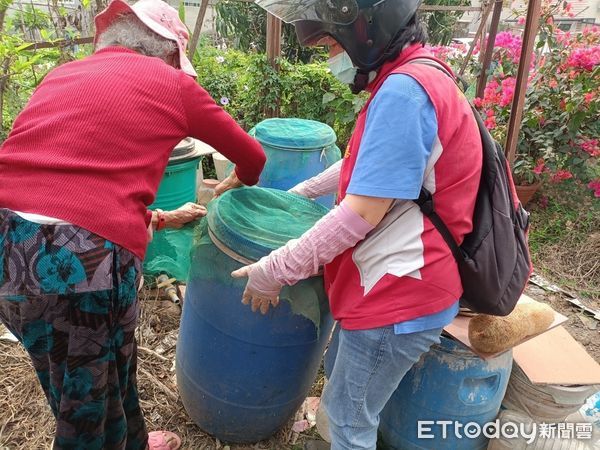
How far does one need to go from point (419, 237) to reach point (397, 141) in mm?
302

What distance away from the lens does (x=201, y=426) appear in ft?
7.09

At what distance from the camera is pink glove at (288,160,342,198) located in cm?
195

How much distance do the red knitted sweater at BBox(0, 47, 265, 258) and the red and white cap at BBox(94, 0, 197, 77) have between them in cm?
12

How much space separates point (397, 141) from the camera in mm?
1154

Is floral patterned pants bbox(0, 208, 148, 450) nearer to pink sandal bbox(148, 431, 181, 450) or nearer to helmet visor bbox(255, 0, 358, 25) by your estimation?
pink sandal bbox(148, 431, 181, 450)

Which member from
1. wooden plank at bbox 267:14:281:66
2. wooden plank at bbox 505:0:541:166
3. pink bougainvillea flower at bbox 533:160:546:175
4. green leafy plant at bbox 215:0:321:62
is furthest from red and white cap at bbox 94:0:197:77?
green leafy plant at bbox 215:0:321:62

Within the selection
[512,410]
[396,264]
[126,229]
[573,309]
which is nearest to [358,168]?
[396,264]

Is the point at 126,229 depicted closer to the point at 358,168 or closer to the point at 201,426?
the point at 358,168

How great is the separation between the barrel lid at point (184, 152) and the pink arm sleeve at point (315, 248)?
1636 mm

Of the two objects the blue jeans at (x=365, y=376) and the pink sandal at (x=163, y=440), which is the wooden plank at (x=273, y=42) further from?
the blue jeans at (x=365, y=376)

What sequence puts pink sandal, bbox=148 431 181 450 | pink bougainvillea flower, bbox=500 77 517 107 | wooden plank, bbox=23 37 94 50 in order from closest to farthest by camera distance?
pink sandal, bbox=148 431 181 450, wooden plank, bbox=23 37 94 50, pink bougainvillea flower, bbox=500 77 517 107

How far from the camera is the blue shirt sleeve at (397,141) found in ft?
3.79

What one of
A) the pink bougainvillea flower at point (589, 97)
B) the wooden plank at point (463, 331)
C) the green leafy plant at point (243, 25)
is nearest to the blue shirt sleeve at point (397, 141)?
the wooden plank at point (463, 331)

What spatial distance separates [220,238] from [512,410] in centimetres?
139
